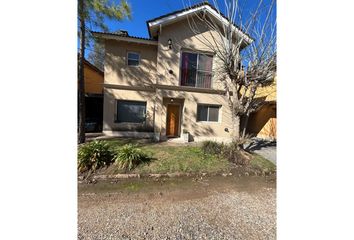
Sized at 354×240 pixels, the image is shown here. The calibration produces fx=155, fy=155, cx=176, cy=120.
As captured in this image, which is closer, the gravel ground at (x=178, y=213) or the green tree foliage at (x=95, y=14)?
the gravel ground at (x=178, y=213)

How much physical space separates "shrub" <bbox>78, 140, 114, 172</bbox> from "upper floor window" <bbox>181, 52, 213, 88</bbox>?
18.4ft

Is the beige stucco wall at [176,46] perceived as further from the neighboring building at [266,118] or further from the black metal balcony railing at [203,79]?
the neighboring building at [266,118]

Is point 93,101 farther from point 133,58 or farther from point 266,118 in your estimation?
point 266,118

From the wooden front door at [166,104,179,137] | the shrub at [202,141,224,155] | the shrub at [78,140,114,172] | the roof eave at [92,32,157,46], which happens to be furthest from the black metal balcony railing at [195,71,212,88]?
the shrub at [78,140,114,172]

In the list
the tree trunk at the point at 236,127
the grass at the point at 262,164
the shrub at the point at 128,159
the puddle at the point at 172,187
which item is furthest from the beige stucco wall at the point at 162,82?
the puddle at the point at 172,187

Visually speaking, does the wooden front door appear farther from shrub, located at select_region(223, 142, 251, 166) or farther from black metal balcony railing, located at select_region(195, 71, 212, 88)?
shrub, located at select_region(223, 142, 251, 166)

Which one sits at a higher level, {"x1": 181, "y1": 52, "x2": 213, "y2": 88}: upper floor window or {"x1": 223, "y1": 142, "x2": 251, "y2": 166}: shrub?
{"x1": 181, "y1": 52, "x2": 213, "y2": 88}: upper floor window

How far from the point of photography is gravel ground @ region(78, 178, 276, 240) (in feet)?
7.29

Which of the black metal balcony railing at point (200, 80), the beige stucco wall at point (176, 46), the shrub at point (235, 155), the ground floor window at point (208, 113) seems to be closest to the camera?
the shrub at point (235, 155)

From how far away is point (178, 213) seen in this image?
2.67 meters

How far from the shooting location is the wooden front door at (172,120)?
355 inches
